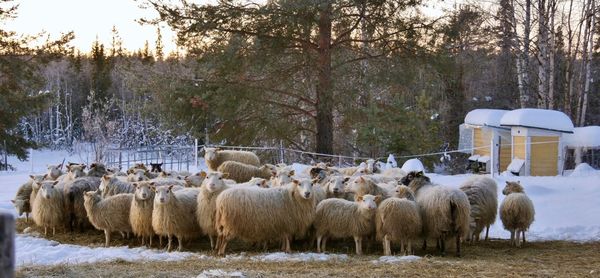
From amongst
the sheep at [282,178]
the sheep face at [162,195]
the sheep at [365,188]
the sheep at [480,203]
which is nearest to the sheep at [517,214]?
the sheep at [480,203]

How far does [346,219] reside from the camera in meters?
10.5

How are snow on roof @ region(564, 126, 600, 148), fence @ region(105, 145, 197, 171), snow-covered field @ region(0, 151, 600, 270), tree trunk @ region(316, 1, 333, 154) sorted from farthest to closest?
snow on roof @ region(564, 126, 600, 148)
fence @ region(105, 145, 197, 171)
tree trunk @ region(316, 1, 333, 154)
snow-covered field @ region(0, 151, 600, 270)

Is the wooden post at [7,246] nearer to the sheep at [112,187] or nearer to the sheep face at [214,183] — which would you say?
the sheep face at [214,183]

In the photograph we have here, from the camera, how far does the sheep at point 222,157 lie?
57.6ft

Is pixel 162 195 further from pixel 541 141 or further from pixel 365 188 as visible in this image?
pixel 541 141

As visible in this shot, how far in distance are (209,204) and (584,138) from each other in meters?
18.1

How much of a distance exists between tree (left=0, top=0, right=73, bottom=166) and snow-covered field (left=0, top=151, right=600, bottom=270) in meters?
9.25

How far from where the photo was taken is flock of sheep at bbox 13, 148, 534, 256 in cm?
1030

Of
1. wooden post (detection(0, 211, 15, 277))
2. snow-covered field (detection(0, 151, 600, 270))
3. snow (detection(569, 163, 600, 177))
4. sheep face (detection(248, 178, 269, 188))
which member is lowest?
snow-covered field (detection(0, 151, 600, 270))

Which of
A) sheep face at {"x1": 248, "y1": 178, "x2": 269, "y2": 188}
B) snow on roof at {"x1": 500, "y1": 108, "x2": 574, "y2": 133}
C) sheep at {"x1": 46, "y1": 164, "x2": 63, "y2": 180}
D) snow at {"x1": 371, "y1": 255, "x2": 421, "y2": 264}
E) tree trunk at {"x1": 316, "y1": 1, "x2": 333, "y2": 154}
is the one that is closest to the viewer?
snow at {"x1": 371, "y1": 255, "x2": 421, "y2": 264}

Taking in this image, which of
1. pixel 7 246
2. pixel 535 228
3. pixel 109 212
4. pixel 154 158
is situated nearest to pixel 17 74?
pixel 154 158

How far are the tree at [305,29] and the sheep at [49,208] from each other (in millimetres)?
9116

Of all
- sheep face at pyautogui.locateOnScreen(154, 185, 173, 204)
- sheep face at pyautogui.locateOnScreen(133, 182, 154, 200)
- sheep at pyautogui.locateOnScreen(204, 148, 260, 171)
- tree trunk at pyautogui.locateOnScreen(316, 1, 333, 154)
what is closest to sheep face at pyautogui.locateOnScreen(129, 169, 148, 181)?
sheep face at pyautogui.locateOnScreen(133, 182, 154, 200)

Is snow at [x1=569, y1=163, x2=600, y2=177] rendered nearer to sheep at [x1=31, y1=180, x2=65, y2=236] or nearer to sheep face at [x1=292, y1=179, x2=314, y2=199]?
sheep face at [x1=292, y1=179, x2=314, y2=199]
